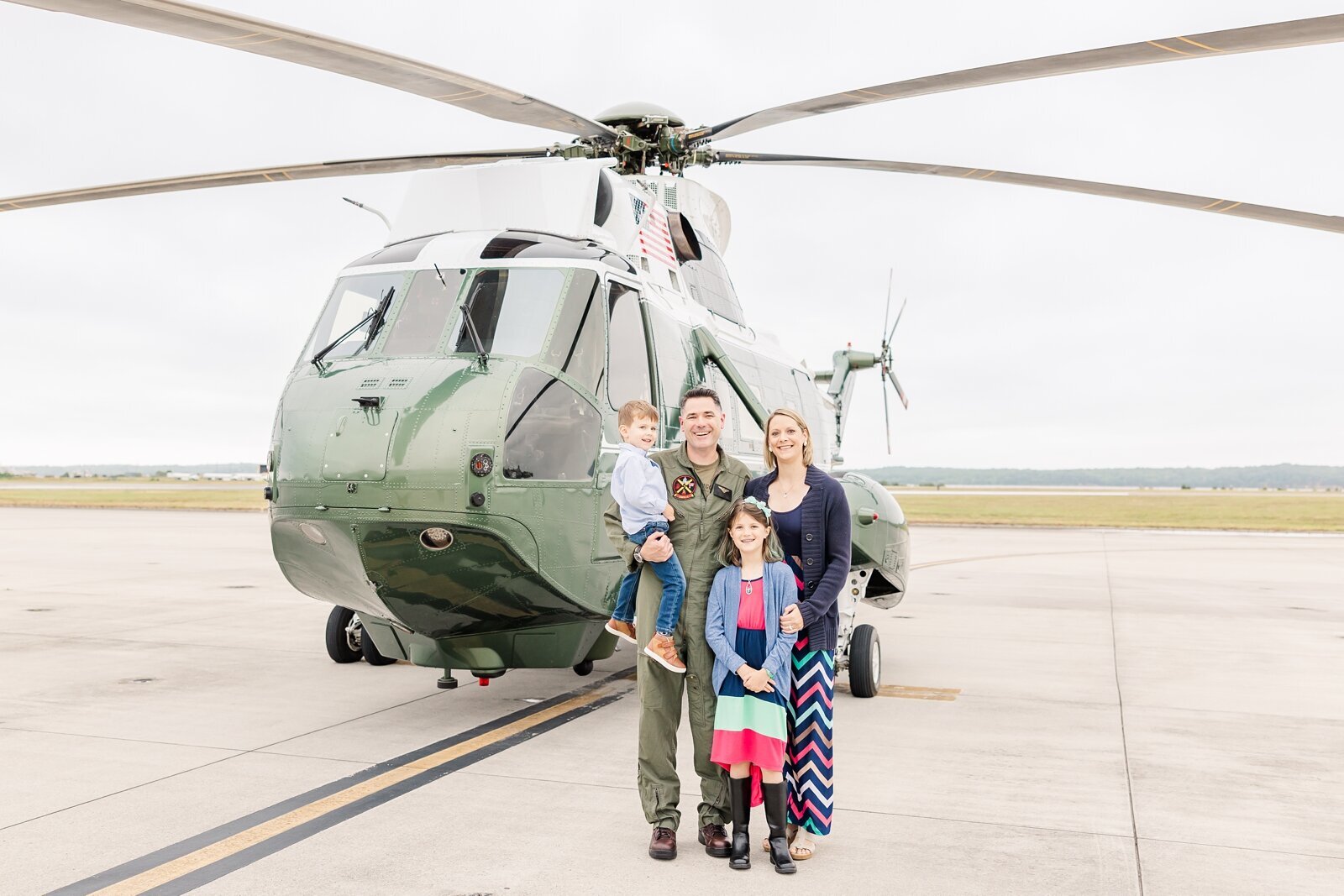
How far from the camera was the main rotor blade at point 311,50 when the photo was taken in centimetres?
441

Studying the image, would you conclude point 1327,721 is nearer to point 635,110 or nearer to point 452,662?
point 452,662

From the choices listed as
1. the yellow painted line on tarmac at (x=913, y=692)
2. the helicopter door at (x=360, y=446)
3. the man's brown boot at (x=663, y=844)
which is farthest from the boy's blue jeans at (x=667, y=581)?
the yellow painted line on tarmac at (x=913, y=692)

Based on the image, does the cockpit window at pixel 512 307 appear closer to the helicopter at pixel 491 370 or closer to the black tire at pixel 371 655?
the helicopter at pixel 491 370

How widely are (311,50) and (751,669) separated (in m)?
3.74

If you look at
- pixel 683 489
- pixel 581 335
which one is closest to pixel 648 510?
pixel 683 489

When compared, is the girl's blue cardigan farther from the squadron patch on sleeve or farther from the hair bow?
the squadron patch on sleeve

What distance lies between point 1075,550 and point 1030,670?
1653 cm

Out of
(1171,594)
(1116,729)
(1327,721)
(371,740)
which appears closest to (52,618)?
(371,740)

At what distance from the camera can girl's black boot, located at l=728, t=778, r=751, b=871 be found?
14.0ft

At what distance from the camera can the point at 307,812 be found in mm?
4883

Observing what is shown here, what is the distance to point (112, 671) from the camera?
27.7ft

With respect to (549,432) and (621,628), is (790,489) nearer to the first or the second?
(621,628)

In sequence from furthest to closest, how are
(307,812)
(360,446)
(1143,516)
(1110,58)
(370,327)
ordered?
1. (1143,516)
2. (370,327)
3. (360,446)
4. (1110,58)
5. (307,812)

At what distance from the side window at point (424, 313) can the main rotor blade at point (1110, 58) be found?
2876 mm
